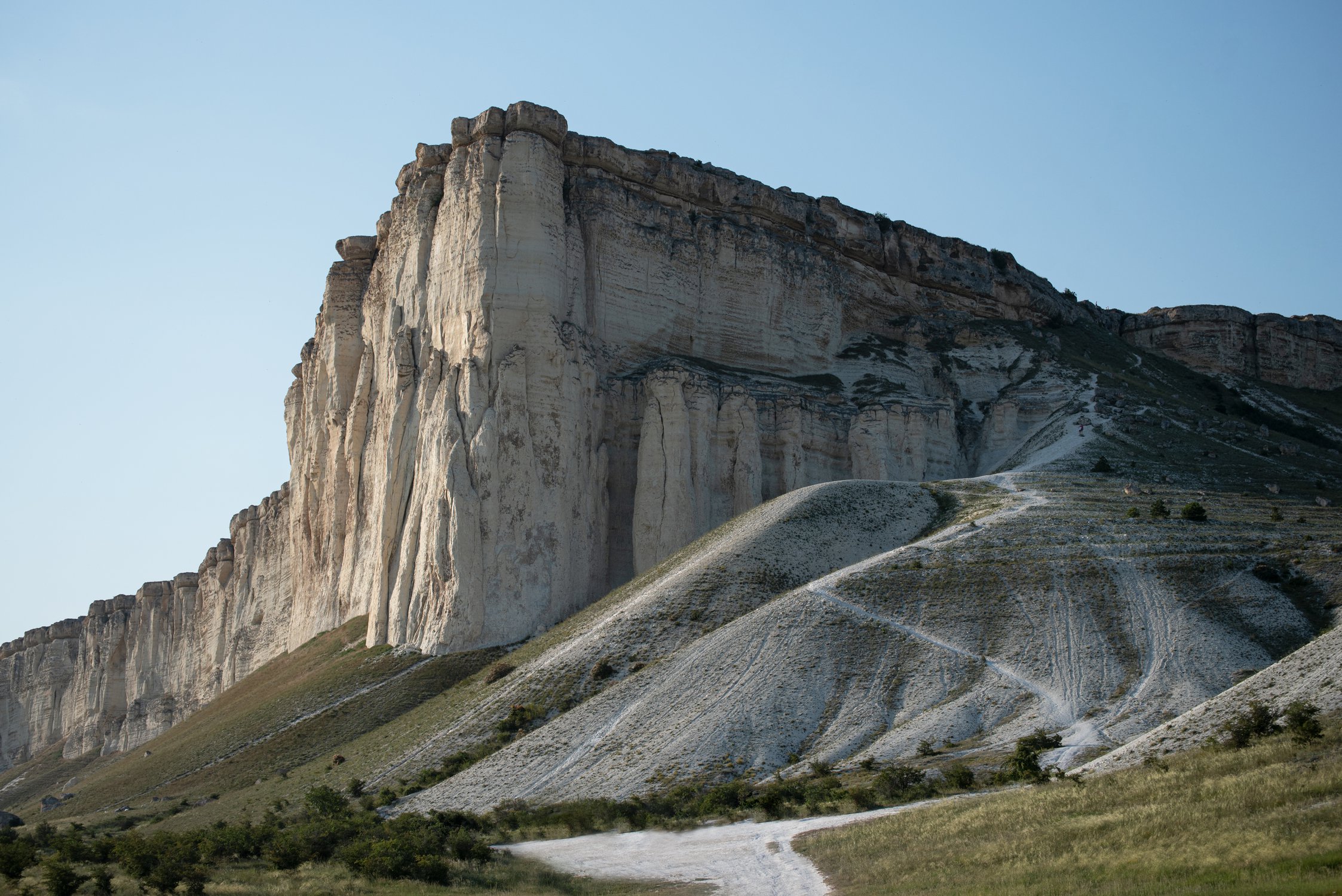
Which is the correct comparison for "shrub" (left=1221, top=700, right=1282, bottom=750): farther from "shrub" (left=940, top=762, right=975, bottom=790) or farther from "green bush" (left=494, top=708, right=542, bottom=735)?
"green bush" (left=494, top=708, right=542, bottom=735)

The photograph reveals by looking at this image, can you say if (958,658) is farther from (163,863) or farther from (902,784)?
(163,863)

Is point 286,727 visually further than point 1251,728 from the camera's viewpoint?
Yes

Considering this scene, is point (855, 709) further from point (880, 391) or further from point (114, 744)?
point (114, 744)

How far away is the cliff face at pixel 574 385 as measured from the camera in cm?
6359

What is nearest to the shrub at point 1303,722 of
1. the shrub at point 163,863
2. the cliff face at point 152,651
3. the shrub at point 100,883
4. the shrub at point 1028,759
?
the shrub at point 1028,759

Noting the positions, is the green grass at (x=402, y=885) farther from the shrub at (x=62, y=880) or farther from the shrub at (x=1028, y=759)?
the shrub at (x=1028, y=759)

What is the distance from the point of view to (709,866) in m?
30.2

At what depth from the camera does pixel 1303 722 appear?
2773 cm

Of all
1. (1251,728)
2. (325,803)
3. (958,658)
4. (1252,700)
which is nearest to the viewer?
(1251,728)

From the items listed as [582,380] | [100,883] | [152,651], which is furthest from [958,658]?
[152,651]

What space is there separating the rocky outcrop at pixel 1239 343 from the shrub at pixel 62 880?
10350 cm

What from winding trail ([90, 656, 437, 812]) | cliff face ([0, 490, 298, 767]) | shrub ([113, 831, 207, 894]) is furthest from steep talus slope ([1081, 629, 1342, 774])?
cliff face ([0, 490, 298, 767])

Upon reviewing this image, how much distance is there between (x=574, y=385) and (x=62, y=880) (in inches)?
1610

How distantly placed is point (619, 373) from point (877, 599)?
27788mm
